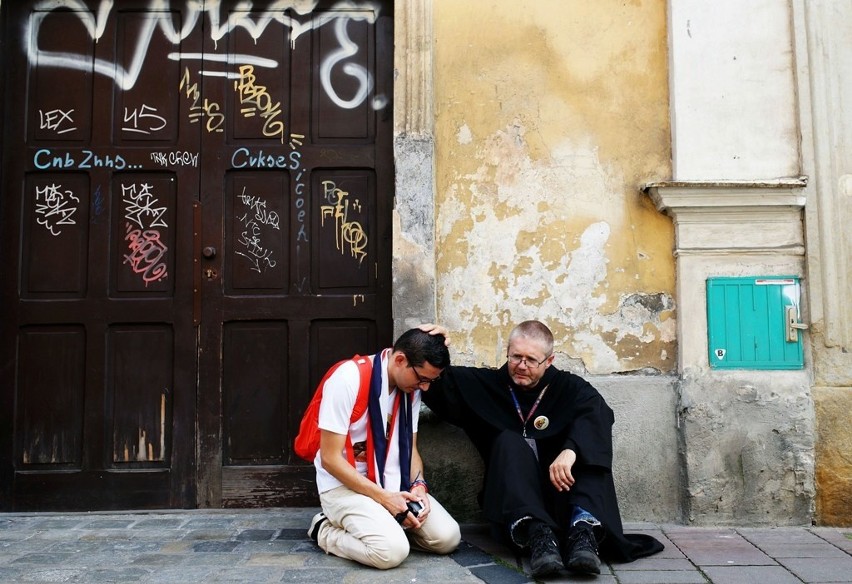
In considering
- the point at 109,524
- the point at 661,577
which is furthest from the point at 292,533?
the point at 661,577

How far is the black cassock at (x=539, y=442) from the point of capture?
144 inches

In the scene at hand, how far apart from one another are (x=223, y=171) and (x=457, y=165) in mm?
1389

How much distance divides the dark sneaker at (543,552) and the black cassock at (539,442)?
0.07 meters

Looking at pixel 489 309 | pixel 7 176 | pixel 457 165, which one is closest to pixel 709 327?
pixel 489 309

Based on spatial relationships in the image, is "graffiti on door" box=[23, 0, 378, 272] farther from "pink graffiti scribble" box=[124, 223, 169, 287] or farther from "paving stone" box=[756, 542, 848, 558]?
"paving stone" box=[756, 542, 848, 558]

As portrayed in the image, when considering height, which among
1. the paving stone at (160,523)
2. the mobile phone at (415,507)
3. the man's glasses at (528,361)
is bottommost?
the paving stone at (160,523)

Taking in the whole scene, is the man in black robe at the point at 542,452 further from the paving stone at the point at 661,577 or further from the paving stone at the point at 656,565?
the paving stone at the point at 661,577

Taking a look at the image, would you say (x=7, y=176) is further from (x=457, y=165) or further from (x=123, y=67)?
(x=457, y=165)

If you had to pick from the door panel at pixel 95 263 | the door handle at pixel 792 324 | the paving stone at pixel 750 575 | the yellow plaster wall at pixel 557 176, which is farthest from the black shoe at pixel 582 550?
the door panel at pixel 95 263

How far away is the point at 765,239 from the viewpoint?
4.44 meters

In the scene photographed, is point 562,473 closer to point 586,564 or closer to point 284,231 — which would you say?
point 586,564

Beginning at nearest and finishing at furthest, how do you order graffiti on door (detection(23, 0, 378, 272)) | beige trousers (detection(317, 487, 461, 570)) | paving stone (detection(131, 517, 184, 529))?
1. beige trousers (detection(317, 487, 461, 570))
2. paving stone (detection(131, 517, 184, 529))
3. graffiti on door (detection(23, 0, 378, 272))

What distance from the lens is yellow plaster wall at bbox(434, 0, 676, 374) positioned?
4535mm

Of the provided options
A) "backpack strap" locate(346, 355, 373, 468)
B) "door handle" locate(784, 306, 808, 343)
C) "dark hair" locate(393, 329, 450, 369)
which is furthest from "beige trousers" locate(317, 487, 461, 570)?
"door handle" locate(784, 306, 808, 343)
